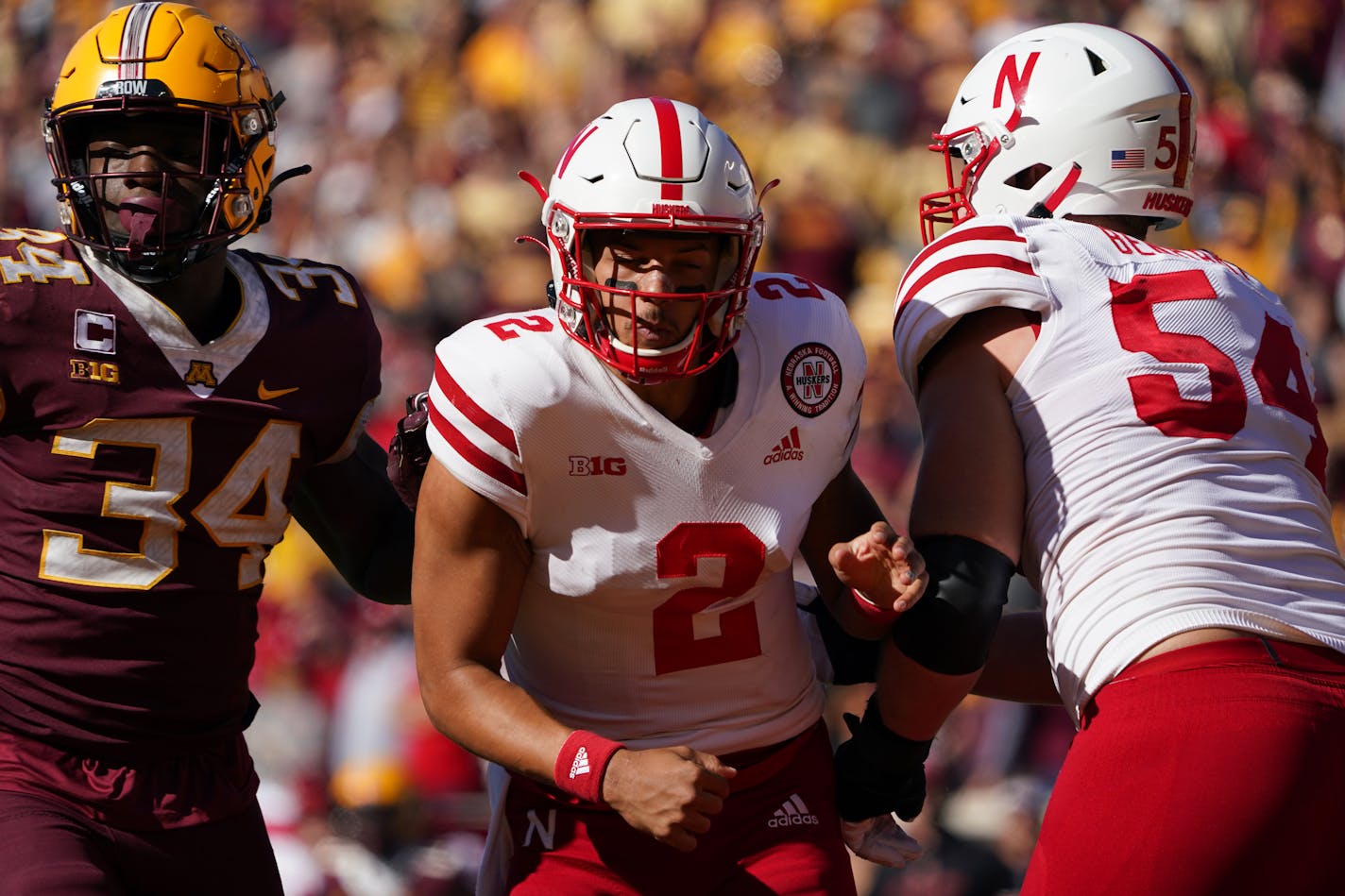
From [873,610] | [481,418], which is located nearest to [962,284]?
[873,610]

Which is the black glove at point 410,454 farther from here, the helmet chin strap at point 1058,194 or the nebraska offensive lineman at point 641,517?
the helmet chin strap at point 1058,194

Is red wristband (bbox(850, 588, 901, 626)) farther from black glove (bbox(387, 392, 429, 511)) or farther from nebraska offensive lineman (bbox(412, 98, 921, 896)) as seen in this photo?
black glove (bbox(387, 392, 429, 511))

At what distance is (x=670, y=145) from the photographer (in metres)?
2.60

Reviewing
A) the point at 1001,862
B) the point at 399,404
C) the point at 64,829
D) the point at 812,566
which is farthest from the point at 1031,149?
the point at 399,404

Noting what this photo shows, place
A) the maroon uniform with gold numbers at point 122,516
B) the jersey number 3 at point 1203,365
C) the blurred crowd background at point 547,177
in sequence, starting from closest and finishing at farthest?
1. the jersey number 3 at point 1203,365
2. the maroon uniform with gold numbers at point 122,516
3. the blurred crowd background at point 547,177

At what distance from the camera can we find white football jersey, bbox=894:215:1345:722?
2314 mm

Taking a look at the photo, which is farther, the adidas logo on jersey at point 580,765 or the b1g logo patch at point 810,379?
the b1g logo patch at point 810,379

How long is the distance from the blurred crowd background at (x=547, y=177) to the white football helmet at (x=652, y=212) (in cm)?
261

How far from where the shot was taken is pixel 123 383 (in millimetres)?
2838

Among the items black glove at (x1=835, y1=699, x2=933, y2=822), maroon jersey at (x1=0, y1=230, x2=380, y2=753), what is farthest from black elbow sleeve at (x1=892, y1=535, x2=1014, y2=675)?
maroon jersey at (x1=0, y1=230, x2=380, y2=753)

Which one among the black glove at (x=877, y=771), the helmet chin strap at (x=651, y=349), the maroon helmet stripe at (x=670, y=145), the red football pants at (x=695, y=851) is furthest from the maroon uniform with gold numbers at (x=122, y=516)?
the black glove at (x=877, y=771)

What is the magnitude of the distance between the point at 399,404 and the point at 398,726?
1762mm

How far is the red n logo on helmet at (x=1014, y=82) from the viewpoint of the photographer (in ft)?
9.47

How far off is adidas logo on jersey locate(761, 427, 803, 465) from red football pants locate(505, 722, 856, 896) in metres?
0.52
